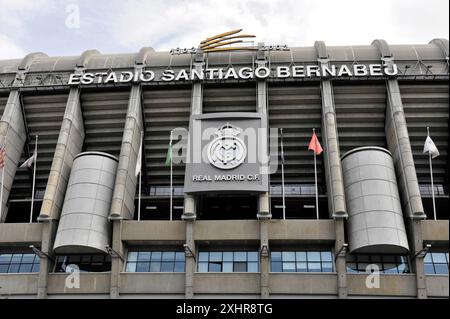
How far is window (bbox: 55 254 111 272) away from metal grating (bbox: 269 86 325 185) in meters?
18.6

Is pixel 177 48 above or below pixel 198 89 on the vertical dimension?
above

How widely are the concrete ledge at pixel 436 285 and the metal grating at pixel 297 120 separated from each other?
51.2ft

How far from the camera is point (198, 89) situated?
178ft

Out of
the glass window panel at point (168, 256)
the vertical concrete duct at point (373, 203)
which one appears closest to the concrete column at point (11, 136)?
the glass window panel at point (168, 256)

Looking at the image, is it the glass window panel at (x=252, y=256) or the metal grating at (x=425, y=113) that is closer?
the glass window panel at (x=252, y=256)

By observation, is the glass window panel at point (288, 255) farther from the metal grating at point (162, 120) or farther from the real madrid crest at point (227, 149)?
the metal grating at point (162, 120)

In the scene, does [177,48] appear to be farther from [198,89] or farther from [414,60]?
[414,60]

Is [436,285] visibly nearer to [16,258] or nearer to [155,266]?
[155,266]

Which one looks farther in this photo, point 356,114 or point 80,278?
point 356,114

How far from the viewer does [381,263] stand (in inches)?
1850

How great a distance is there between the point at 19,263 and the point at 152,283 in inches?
486

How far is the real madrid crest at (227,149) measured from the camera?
49.8 meters

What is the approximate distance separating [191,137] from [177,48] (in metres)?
10.4
